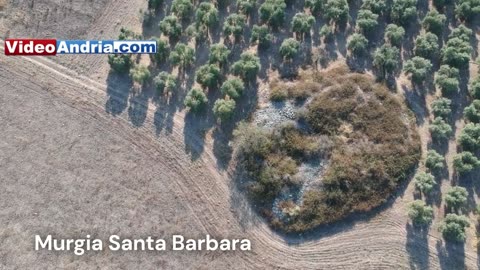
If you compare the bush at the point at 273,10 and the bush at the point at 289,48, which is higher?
the bush at the point at 273,10

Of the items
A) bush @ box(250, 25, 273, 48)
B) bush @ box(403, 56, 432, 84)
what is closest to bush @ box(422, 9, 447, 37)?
bush @ box(403, 56, 432, 84)

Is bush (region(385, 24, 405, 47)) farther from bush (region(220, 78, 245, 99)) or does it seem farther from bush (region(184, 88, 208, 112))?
bush (region(184, 88, 208, 112))

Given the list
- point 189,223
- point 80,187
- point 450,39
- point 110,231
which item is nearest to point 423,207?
point 450,39

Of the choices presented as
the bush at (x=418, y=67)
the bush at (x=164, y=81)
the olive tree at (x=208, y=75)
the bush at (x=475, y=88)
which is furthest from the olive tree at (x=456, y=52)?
the bush at (x=164, y=81)

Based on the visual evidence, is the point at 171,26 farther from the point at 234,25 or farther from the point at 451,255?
the point at 451,255

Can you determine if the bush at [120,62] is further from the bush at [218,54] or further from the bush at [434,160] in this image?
the bush at [434,160]

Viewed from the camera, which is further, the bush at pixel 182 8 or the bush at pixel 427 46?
the bush at pixel 182 8

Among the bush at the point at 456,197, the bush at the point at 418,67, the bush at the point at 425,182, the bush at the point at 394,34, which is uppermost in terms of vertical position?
the bush at the point at 394,34
